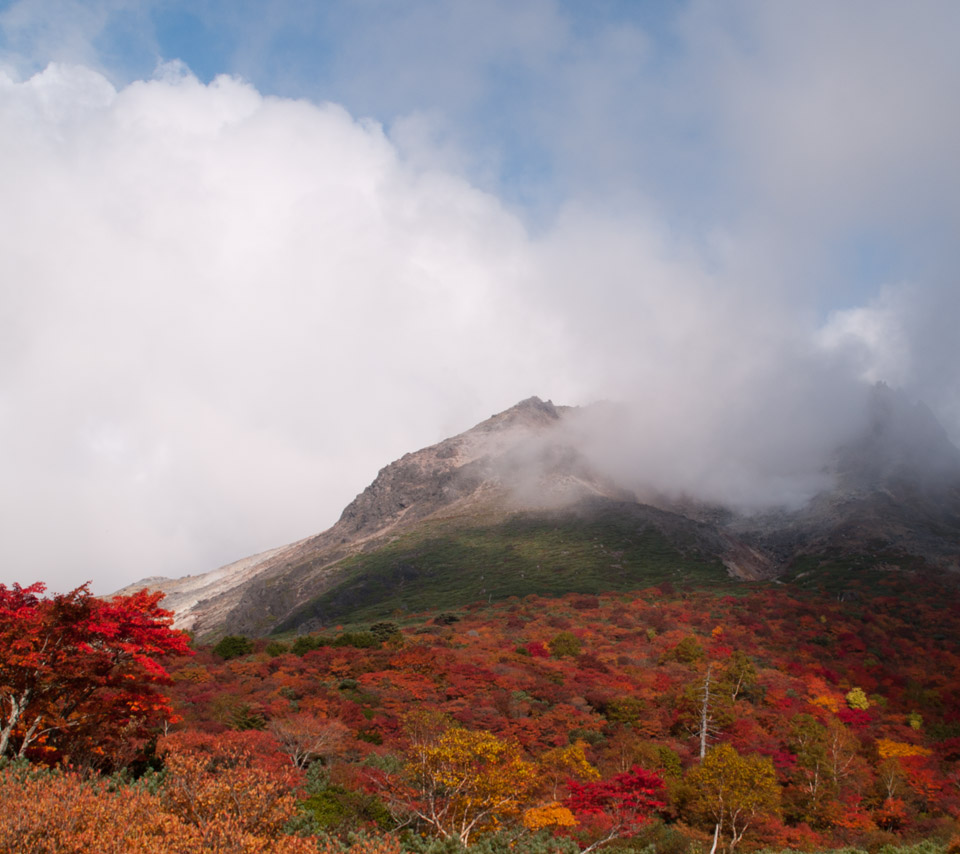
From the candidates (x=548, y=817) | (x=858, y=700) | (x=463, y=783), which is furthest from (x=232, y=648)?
(x=858, y=700)

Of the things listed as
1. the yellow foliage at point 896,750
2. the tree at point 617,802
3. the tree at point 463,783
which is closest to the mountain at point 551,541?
the yellow foliage at point 896,750

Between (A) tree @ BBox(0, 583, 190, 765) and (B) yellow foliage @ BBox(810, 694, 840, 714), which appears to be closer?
(A) tree @ BBox(0, 583, 190, 765)

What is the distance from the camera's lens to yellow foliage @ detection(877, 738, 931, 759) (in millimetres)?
50719

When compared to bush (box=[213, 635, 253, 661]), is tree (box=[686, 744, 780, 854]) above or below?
below

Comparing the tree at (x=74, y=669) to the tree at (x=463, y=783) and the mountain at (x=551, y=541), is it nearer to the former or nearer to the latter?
the tree at (x=463, y=783)

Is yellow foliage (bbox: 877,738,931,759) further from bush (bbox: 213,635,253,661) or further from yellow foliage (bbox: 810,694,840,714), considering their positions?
bush (bbox: 213,635,253,661)

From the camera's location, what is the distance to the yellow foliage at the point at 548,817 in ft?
96.9

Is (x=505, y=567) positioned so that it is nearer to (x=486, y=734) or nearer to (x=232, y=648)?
(x=232, y=648)

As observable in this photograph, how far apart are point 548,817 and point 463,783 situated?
7.50m

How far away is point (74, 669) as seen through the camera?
25266mm

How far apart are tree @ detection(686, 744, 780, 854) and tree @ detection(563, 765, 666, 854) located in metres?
2.53

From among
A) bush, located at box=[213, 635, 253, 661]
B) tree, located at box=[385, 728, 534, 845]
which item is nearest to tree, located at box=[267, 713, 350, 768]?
tree, located at box=[385, 728, 534, 845]

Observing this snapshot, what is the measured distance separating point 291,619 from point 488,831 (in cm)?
10637

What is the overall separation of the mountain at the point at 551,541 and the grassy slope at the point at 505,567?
0.43m
